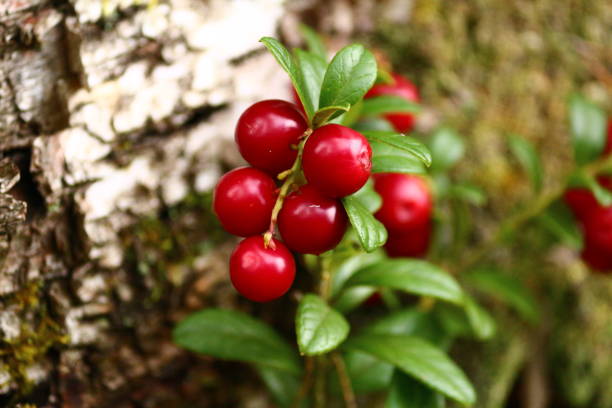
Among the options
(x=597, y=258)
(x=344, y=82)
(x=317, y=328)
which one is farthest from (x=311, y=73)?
(x=597, y=258)

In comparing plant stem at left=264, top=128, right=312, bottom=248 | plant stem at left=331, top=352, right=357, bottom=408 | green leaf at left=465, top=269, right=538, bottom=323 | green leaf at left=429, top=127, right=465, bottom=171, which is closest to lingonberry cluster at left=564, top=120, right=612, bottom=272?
green leaf at left=465, top=269, right=538, bottom=323

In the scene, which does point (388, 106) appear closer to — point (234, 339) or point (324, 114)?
point (324, 114)

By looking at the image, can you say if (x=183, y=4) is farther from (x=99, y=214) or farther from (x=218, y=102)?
(x=99, y=214)

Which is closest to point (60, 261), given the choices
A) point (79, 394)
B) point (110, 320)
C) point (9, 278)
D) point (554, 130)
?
point (9, 278)

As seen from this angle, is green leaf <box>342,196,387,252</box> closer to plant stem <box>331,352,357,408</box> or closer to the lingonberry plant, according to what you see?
the lingonberry plant

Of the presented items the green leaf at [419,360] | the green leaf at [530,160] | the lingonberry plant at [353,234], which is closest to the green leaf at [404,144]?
the lingonberry plant at [353,234]
